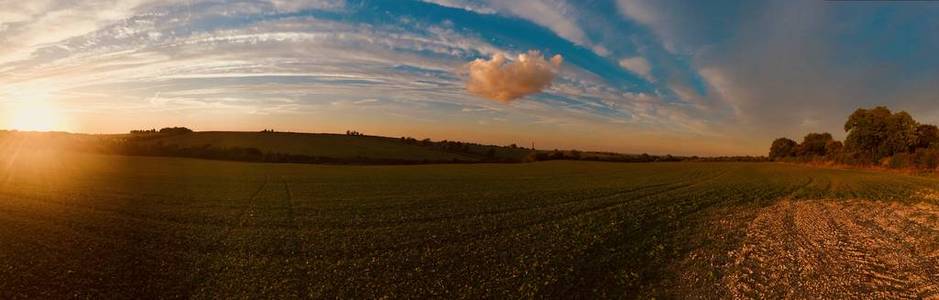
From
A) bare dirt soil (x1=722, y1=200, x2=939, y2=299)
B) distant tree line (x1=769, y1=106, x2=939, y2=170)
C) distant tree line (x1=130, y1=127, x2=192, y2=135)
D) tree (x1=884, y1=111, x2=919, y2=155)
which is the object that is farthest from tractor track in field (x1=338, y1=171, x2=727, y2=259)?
distant tree line (x1=130, y1=127, x2=192, y2=135)

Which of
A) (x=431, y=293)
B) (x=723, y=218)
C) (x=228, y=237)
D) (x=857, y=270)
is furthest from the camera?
(x=723, y=218)

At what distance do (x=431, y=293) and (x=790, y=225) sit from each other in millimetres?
19096

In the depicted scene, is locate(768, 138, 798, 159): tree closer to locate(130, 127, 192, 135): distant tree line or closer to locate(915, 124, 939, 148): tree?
locate(915, 124, 939, 148): tree

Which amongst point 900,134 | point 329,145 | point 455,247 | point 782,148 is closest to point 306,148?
point 329,145

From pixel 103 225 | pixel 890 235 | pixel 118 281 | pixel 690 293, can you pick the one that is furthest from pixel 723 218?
pixel 103 225

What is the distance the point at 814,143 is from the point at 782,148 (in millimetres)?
14225

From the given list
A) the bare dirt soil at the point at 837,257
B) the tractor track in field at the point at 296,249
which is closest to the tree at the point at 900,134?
the bare dirt soil at the point at 837,257

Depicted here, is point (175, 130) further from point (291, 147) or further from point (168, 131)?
point (291, 147)

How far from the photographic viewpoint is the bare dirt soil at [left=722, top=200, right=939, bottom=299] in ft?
37.9

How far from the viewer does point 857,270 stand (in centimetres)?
1318

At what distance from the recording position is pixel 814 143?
127m

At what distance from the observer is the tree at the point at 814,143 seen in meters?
124

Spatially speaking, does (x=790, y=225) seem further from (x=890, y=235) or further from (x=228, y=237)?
(x=228, y=237)

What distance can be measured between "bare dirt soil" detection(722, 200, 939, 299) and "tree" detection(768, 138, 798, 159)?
135706 millimetres
